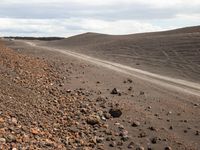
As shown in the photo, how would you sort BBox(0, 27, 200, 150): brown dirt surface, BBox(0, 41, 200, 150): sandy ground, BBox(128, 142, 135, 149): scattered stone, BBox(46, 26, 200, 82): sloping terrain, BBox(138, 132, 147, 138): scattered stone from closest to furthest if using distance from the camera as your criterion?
1. BBox(0, 27, 200, 150): brown dirt surface
2. BBox(0, 41, 200, 150): sandy ground
3. BBox(128, 142, 135, 149): scattered stone
4. BBox(138, 132, 147, 138): scattered stone
5. BBox(46, 26, 200, 82): sloping terrain

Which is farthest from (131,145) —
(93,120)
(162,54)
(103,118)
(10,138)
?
(162,54)

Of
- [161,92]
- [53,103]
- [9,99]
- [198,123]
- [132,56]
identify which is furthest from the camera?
[132,56]

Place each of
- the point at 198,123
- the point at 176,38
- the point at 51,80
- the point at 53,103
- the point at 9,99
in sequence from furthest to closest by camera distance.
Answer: the point at 176,38 < the point at 51,80 < the point at 198,123 < the point at 53,103 < the point at 9,99

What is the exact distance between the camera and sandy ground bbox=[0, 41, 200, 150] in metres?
8.95

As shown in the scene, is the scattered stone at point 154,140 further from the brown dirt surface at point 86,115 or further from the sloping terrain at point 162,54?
the sloping terrain at point 162,54

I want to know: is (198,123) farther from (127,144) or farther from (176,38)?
(176,38)

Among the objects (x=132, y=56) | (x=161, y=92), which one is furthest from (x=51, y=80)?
(x=132, y=56)

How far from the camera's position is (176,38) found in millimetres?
34312

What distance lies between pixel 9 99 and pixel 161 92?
699 centimetres

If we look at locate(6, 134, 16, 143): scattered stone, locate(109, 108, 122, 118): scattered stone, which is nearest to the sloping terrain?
locate(109, 108, 122, 118): scattered stone

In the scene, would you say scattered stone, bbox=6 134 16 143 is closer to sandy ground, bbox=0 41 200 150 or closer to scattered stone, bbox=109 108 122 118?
sandy ground, bbox=0 41 200 150

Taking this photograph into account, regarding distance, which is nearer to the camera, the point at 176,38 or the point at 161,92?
the point at 161,92

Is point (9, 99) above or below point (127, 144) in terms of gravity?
above

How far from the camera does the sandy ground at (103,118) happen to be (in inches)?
352
